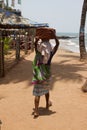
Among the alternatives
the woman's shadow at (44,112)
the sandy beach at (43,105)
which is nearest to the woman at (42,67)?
the woman's shadow at (44,112)

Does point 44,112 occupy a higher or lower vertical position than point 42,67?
lower

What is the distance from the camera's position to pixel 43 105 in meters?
7.69

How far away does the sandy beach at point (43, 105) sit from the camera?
6.39m

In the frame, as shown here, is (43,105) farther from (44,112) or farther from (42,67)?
(42,67)

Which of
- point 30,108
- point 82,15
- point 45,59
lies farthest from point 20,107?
point 82,15

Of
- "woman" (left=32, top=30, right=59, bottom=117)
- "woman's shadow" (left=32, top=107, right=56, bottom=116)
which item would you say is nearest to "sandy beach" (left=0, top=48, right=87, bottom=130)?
"woman's shadow" (left=32, top=107, right=56, bottom=116)

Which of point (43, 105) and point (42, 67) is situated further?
point (43, 105)

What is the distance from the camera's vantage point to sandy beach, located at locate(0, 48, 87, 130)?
6.39 metres

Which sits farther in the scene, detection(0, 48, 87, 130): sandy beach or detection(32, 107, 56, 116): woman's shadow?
detection(32, 107, 56, 116): woman's shadow

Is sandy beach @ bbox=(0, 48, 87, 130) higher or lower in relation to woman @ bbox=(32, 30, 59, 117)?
lower

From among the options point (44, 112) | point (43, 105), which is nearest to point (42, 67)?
point (44, 112)

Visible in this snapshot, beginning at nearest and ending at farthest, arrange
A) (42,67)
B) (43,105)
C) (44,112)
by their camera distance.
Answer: (42,67), (44,112), (43,105)

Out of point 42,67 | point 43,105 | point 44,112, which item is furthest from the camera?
point 43,105

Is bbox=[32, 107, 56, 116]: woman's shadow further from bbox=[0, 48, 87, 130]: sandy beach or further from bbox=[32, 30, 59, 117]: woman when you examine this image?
bbox=[32, 30, 59, 117]: woman
